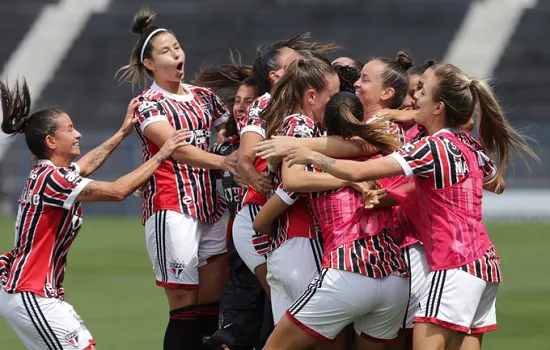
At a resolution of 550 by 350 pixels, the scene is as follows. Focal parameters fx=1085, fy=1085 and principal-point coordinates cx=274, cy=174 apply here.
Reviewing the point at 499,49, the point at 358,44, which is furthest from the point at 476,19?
the point at 358,44

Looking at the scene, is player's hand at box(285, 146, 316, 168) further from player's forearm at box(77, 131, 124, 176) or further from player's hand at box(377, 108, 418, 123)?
player's forearm at box(77, 131, 124, 176)

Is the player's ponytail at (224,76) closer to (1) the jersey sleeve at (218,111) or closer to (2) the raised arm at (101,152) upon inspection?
(1) the jersey sleeve at (218,111)

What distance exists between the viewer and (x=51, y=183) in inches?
197

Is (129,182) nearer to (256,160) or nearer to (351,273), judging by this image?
(256,160)

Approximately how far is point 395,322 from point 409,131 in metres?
1.01

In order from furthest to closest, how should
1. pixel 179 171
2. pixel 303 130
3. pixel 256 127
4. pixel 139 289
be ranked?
1. pixel 139 289
2. pixel 179 171
3. pixel 256 127
4. pixel 303 130

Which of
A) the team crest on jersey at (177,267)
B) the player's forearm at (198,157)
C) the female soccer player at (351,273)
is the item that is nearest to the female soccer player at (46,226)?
the player's forearm at (198,157)

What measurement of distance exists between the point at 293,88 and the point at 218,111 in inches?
48.6

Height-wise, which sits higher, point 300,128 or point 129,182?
point 300,128

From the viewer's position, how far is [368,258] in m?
4.56

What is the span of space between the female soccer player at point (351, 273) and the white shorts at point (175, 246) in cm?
121

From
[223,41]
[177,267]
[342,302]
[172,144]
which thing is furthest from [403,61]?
[223,41]

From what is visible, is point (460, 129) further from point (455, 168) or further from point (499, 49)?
point (499, 49)

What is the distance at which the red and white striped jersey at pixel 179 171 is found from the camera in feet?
18.8
